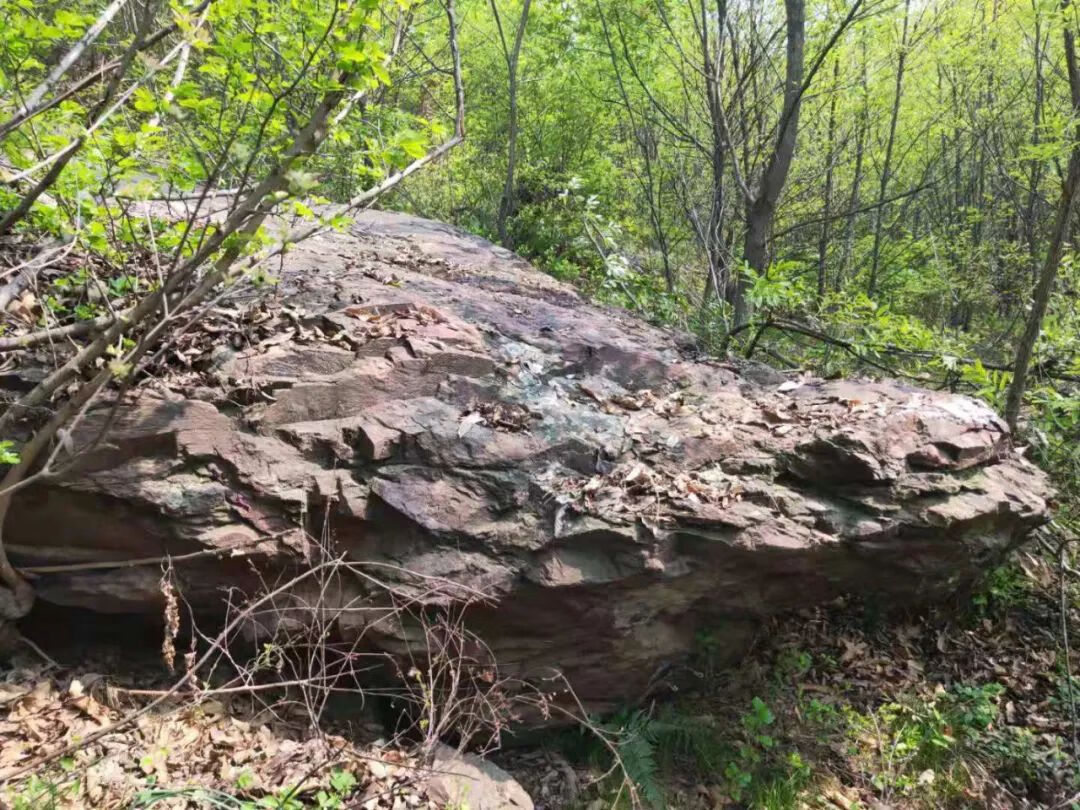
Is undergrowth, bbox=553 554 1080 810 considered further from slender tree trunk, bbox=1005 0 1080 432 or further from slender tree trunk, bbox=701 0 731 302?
slender tree trunk, bbox=701 0 731 302

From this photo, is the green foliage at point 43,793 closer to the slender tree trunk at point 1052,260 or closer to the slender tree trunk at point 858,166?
the slender tree trunk at point 1052,260

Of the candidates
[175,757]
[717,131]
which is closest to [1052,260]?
[717,131]

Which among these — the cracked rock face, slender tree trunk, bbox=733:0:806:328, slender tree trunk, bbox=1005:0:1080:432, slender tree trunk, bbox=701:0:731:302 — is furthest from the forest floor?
slender tree trunk, bbox=701:0:731:302

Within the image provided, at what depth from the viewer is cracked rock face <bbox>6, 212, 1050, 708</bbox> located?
10.6 ft

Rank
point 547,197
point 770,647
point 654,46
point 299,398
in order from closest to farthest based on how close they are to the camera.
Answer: point 299,398
point 770,647
point 654,46
point 547,197

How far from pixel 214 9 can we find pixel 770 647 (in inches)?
177

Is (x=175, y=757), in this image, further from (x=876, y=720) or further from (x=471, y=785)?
(x=876, y=720)

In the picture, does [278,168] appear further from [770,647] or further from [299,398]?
[770,647]

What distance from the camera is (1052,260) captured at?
466cm

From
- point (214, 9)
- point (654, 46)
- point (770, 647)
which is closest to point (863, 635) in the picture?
point (770, 647)

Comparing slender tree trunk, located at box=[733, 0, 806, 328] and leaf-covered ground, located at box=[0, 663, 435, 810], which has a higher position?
slender tree trunk, located at box=[733, 0, 806, 328]

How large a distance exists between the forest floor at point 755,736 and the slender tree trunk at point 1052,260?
1.22m

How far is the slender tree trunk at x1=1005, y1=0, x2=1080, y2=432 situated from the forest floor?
122 centimetres

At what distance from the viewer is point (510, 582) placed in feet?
10.9
